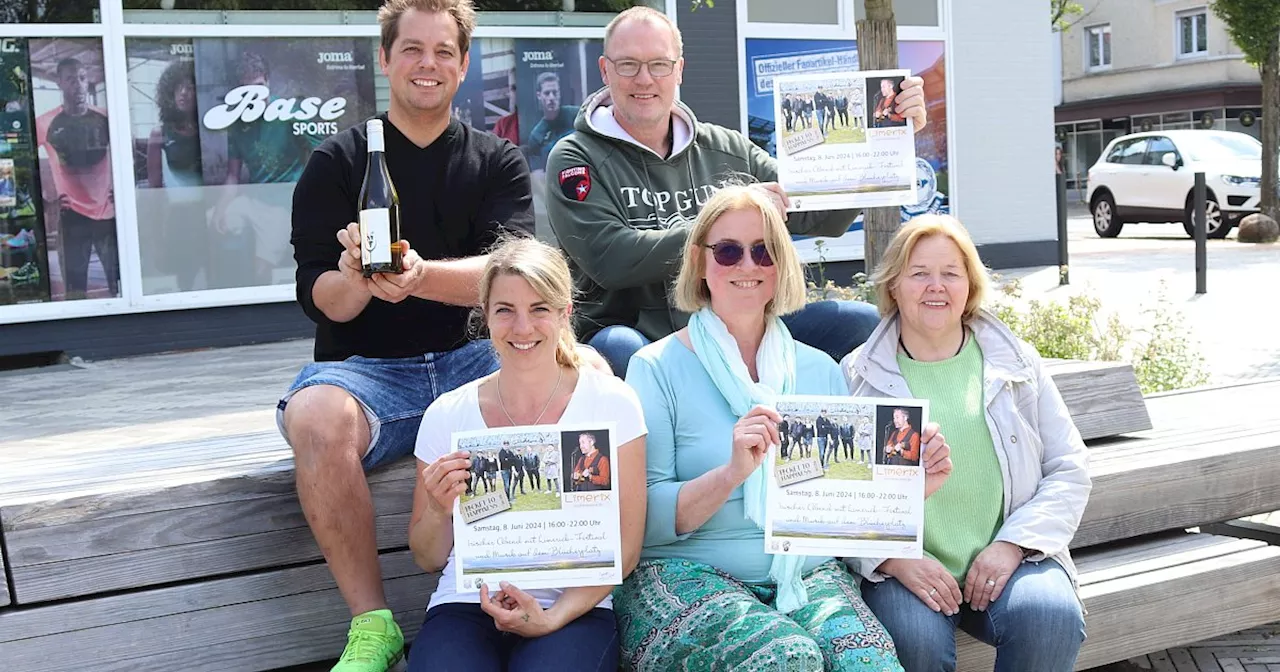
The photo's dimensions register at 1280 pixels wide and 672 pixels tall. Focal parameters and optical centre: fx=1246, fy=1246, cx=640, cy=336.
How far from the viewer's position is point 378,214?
3107 mm

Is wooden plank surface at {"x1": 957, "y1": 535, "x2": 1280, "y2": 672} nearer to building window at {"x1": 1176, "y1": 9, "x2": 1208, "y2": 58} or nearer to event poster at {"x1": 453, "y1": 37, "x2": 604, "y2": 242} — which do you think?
event poster at {"x1": 453, "y1": 37, "x2": 604, "y2": 242}

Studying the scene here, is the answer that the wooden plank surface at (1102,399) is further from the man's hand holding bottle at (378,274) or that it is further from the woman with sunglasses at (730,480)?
the man's hand holding bottle at (378,274)

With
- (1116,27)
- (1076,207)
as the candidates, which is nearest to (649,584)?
(1076,207)

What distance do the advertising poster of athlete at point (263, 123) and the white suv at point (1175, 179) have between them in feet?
42.4

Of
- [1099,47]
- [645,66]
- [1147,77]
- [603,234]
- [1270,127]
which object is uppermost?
[1099,47]

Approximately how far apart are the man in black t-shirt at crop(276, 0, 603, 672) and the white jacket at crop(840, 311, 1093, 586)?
0.77 meters

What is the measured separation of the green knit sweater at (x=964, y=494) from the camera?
126 inches

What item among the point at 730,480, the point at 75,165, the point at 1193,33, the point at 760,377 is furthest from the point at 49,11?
the point at 1193,33

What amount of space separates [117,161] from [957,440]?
29.4 feet

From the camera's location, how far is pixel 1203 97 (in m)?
35.7

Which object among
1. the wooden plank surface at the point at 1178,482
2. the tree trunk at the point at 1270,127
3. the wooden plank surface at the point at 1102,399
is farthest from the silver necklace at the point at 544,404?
the tree trunk at the point at 1270,127

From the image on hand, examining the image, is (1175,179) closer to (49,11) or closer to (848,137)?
(49,11)

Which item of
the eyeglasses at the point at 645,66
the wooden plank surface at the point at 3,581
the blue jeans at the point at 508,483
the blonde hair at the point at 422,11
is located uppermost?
the blonde hair at the point at 422,11

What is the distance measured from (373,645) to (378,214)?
1.05 meters
